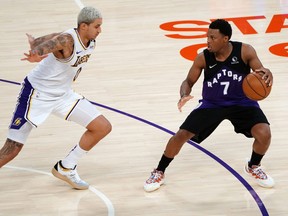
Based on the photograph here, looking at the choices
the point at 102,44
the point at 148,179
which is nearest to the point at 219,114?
the point at 148,179

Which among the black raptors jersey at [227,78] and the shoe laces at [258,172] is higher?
the black raptors jersey at [227,78]

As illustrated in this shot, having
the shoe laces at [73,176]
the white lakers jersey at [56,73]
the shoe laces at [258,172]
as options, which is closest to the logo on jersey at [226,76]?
the shoe laces at [258,172]

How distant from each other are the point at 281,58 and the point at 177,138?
4.61 meters

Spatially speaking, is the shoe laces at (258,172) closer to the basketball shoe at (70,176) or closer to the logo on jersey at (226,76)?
the logo on jersey at (226,76)

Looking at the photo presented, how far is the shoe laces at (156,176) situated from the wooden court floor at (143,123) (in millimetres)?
150

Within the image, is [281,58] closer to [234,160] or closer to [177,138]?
[234,160]

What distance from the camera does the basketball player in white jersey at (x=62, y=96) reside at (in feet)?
23.7

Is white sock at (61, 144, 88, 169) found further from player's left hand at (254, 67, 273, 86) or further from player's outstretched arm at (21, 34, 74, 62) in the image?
player's left hand at (254, 67, 273, 86)

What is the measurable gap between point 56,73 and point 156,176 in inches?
58.4

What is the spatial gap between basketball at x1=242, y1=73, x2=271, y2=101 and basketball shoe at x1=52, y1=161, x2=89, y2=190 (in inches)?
75.8

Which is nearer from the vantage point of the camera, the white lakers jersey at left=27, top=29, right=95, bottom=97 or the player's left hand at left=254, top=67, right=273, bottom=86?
the player's left hand at left=254, top=67, right=273, bottom=86

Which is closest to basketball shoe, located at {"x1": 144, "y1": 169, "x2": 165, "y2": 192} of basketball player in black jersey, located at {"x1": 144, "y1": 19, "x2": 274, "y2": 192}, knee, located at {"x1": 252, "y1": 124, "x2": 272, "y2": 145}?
basketball player in black jersey, located at {"x1": 144, "y1": 19, "x2": 274, "y2": 192}

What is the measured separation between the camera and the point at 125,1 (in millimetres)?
15469

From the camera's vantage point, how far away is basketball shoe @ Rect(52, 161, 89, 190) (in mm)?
7742
